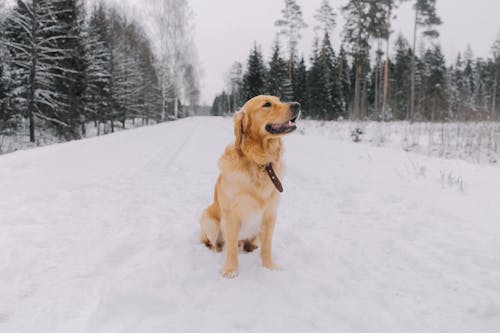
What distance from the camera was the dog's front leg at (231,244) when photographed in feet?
7.00

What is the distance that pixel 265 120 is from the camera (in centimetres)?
216

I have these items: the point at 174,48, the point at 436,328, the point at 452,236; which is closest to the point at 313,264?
the point at 436,328

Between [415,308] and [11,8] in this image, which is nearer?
[415,308]

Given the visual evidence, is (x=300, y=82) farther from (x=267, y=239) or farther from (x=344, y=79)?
(x=267, y=239)

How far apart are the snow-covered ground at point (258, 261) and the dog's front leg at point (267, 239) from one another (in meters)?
0.09

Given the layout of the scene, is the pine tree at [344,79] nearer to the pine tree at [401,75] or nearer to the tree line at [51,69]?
the pine tree at [401,75]

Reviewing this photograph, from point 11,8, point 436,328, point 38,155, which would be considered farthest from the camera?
point 11,8

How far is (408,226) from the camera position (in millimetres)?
2963

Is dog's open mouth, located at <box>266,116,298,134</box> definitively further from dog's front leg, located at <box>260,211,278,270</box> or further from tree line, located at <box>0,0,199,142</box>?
tree line, located at <box>0,0,199,142</box>

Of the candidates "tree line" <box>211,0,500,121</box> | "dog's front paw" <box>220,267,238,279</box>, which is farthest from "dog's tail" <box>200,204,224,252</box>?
"tree line" <box>211,0,500,121</box>

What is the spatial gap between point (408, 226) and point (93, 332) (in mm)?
2885

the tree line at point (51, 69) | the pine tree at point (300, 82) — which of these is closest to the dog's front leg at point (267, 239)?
the tree line at point (51, 69)

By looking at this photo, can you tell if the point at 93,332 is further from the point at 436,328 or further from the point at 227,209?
the point at 436,328

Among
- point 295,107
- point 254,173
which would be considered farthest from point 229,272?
point 295,107
